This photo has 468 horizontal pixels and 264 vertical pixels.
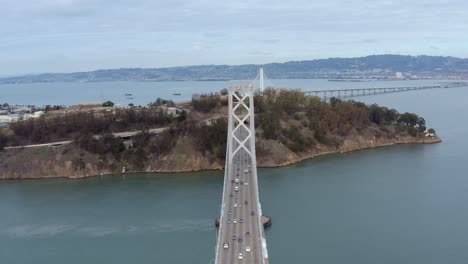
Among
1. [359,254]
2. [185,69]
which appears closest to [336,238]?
[359,254]

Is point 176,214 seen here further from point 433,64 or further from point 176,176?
point 433,64

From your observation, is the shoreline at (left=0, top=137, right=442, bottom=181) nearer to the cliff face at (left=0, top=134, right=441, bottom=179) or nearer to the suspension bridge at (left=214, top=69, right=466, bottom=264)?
the cliff face at (left=0, top=134, right=441, bottom=179)

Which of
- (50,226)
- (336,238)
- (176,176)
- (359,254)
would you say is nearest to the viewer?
(359,254)

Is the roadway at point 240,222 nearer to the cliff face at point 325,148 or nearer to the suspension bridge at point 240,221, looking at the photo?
the suspension bridge at point 240,221

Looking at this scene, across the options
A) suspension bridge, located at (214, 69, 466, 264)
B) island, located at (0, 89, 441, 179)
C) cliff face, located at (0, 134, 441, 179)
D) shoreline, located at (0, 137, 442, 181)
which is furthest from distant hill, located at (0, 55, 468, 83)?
suspension bridge, located at (214, 69, 466, 264)

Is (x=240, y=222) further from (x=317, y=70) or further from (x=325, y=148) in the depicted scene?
(x=317, y=70)

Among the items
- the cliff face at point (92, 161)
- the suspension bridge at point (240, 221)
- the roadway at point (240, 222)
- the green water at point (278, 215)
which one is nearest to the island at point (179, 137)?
the cliff face at point (92, 161)

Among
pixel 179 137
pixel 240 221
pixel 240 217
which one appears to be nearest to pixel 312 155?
pixel 179 137

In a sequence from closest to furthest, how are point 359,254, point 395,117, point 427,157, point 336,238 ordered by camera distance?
point 359,254, point 336,238, point 427,157, point 395,117
